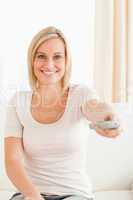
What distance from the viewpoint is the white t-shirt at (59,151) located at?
1.50 m

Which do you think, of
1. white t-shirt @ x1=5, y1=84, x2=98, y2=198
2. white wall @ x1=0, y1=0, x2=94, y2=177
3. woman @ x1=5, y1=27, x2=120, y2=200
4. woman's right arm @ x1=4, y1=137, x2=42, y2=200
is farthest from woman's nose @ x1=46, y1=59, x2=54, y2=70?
white wall @ x1=0, y1=0, x2=94, y2=177

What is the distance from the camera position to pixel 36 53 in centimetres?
157

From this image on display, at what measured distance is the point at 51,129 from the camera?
1.52 metres

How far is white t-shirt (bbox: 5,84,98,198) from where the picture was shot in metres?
1.50

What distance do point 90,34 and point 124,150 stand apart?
2.95ft

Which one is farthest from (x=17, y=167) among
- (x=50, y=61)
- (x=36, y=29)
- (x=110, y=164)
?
(x=36, y=29)

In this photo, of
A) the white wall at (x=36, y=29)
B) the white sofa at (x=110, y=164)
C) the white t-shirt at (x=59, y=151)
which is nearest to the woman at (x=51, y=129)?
the white t-shirt at (x=59, y=151)

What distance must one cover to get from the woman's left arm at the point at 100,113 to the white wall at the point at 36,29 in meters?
1.10

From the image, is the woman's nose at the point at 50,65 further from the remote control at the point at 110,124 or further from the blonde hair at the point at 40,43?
the remote control at the point at 110,124

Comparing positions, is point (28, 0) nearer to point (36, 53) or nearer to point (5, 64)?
point (5, 64)

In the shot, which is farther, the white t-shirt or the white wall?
the white wall

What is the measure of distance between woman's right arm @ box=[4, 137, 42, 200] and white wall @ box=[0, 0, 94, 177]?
1010 millimetres

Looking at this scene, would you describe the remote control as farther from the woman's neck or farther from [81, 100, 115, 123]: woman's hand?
the woman's neck

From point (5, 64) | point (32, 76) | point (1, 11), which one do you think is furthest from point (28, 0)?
point (32, 76)
